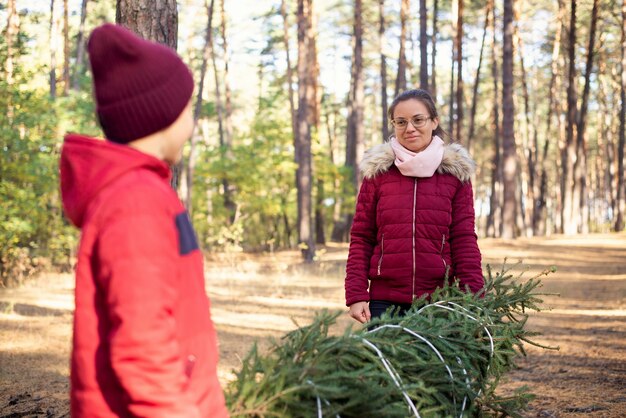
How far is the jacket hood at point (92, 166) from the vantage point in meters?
1.81

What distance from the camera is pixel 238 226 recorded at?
1967 cm

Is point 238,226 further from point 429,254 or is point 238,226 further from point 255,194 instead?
point 429,254

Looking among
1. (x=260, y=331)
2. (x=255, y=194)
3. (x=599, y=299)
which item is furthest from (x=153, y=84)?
(x=255, y=194)

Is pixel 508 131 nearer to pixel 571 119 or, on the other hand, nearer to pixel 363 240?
pixel 571 119

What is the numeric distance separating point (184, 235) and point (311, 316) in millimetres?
3381

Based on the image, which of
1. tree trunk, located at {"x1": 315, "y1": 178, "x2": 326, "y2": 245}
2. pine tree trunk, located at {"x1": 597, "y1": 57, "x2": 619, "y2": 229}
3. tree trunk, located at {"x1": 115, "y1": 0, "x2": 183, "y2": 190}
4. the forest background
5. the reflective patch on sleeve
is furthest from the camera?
pine tree trunk, located at {"x1": 597, "y1": 57, "x2": 619, "y2": 229}

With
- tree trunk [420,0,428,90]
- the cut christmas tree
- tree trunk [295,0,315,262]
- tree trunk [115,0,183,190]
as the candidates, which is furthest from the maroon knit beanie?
tree trunk [420,0,428,90]

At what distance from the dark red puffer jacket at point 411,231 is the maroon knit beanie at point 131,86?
2.29 metres

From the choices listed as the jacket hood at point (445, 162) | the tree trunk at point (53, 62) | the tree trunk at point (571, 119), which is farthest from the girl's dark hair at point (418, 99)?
the tree trunk at point (571, 119)

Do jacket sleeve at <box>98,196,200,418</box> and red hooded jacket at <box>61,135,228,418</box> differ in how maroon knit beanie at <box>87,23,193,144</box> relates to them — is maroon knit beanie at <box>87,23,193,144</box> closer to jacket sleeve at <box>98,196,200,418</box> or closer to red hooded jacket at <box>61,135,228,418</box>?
red hooded jacket at <box>61,135,228,418</box>

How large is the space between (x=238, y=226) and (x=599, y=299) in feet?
33.3

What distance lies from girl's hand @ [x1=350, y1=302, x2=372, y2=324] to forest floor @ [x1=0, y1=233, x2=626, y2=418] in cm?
90

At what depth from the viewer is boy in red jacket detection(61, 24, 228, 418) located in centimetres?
165

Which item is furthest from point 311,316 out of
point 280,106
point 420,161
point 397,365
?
point 280,106
